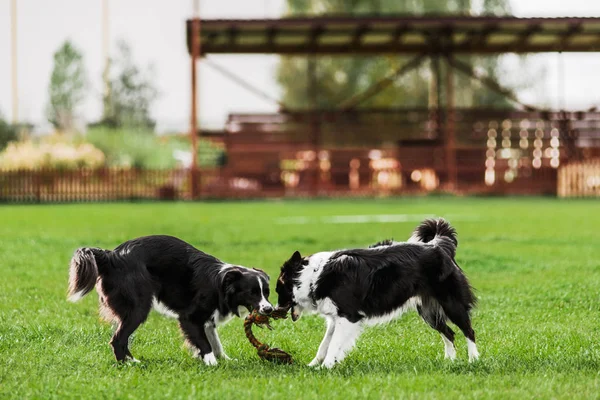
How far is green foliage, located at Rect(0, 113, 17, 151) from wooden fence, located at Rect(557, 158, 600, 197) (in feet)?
94.6

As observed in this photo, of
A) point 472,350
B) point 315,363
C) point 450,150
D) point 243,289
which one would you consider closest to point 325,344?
point 315,363

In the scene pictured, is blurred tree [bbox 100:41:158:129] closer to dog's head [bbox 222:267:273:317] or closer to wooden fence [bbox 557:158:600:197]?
wooden fence [bbox 557:158:600:197]

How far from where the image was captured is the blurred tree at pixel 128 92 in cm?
7081

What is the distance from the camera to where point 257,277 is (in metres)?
6.16

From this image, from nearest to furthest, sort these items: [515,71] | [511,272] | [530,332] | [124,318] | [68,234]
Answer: [124,318] < [530,332] < [511,272] < [68,234] < [515,71]

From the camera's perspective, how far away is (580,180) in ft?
122

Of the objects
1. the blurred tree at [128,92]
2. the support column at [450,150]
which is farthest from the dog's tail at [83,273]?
the blurred tree at [128,92]

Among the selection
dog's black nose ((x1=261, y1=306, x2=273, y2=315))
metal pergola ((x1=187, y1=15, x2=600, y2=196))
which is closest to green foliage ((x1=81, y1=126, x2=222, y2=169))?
metal pergola ((x1=187, y1=15, x2=600, y2=196))

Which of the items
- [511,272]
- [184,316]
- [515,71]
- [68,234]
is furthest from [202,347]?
[515,71]

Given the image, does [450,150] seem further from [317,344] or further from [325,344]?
[325,344]

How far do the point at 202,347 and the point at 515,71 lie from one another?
65.6 meters

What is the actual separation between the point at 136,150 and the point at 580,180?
77.7ft

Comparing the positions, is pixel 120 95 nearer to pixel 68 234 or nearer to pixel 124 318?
pixel 68 234

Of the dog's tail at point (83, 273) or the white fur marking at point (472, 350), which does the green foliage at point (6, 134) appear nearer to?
the dog's tail at point (83, 273)
